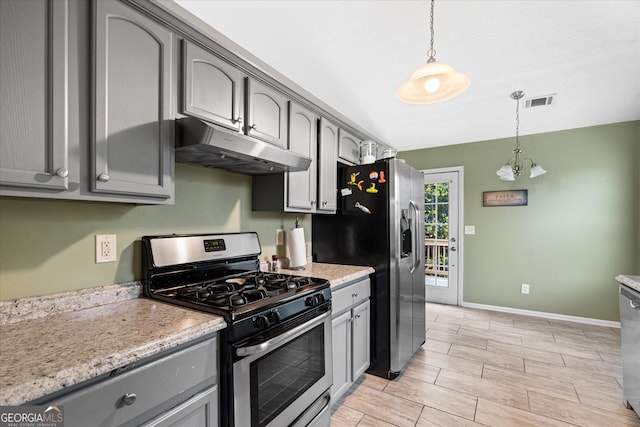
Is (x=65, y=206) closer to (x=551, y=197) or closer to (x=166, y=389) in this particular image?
(x=166, y=389)

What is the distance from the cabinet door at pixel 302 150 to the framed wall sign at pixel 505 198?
312 centimetres

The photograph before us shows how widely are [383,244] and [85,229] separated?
1.94m

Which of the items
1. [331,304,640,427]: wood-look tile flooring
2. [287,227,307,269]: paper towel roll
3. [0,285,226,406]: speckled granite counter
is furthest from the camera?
[287,227,307,269]: paper towel roll

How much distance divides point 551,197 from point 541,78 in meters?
2.06

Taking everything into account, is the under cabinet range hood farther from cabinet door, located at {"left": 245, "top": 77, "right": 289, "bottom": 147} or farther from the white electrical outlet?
the white electrical outlet

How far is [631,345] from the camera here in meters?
1.96

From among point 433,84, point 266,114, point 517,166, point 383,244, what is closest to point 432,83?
point 433,84

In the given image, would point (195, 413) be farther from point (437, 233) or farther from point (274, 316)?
point (437, 233)

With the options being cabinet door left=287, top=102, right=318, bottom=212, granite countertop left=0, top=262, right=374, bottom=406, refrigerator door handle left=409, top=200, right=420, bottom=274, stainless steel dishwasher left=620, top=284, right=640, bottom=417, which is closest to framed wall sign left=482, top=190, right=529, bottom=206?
refrigerator door handle left=409, top=200, right=420, bottom=274

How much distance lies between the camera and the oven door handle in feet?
4.14

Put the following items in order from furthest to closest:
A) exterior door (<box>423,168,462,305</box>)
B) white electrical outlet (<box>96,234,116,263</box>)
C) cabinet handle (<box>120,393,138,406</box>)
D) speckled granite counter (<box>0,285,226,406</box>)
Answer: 1. exterior door (<box>423,168,462,305</box>)
2. white electrical outlet (<box>96,234,116,263</box>)
3. cabinet handle (<box>120,393,138,406</box>)
4. speckled granite counter (<box>0,285,226,406</box>)

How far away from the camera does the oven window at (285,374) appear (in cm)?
136

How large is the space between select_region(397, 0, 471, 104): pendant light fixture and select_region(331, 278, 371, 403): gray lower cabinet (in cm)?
131

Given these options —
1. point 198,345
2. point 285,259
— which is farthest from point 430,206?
point 198,345
